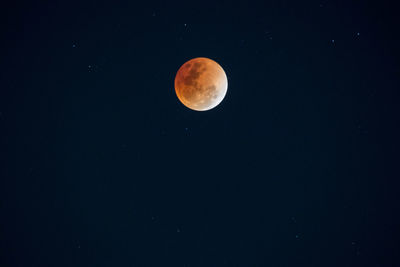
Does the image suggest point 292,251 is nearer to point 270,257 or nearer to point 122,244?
point 270,257

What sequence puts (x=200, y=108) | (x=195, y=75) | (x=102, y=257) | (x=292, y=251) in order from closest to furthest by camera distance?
(x=195, y=75)
(x=200, y=108)
(x=102, y=257)
(x=292, y=251)

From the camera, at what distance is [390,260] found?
8453 millimetres

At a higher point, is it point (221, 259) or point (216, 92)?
point (216, 92)

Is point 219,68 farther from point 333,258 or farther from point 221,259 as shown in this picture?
point 333,258

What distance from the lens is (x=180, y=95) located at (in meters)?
5.13

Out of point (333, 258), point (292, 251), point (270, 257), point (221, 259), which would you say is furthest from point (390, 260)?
point (221, 259)

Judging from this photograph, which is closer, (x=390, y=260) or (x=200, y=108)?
(x=200, y=108)

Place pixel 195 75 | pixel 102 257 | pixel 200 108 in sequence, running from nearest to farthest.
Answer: pixel 195 75 → pixel 200 108 → pixel 102 257

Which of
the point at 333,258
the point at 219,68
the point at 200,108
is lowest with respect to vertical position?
the point at 333,258

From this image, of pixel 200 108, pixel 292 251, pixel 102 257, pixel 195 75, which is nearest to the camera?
pixel 195 75

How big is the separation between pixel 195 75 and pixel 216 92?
1.77ft

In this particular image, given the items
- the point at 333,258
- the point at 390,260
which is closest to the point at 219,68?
the point at 333,258

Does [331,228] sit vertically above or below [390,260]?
above

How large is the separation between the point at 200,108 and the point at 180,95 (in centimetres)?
50
